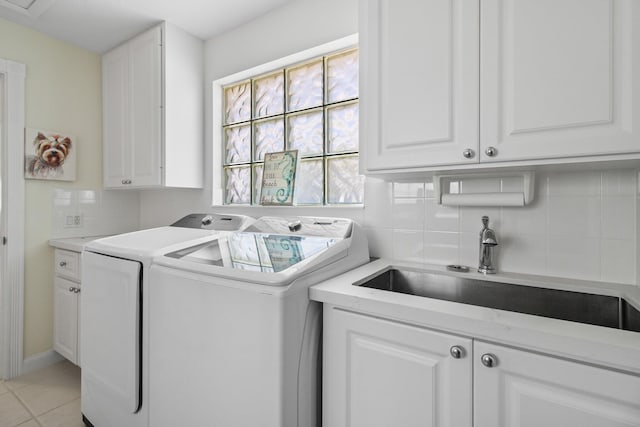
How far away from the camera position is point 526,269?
134 cm

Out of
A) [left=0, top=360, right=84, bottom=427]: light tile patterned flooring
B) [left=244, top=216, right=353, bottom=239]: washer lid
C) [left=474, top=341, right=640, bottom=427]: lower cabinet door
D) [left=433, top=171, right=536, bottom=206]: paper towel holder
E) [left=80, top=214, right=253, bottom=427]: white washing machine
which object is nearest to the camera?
[left=474, top=341, right=640, bottom=427]: lower cabinet door

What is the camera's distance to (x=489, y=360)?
0.84 meters

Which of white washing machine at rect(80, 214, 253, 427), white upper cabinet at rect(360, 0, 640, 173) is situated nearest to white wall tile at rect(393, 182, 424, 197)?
white upper cabinet at rect(360, 0, 640, 173)

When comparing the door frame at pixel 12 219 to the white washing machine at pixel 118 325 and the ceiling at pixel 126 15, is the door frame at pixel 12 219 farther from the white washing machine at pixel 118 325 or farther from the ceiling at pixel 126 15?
the white washing machine at pixel 118 325

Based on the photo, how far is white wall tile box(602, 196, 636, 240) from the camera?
45.7 inches

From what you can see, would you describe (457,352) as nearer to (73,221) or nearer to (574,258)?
(574,258)

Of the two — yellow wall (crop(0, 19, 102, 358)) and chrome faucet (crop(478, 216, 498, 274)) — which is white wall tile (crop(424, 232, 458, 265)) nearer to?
chrome faucet (crop(478, 216, 498, 274))

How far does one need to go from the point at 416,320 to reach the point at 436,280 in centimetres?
53

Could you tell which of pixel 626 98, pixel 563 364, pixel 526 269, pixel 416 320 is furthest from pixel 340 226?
pixel 626 98

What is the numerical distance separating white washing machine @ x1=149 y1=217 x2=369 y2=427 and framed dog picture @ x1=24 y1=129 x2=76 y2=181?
1780 millimetres

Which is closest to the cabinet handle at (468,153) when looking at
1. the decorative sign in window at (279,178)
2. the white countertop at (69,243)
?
the decorative sign in window at (279,178)

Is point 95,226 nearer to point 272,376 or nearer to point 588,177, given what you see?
point 272,376

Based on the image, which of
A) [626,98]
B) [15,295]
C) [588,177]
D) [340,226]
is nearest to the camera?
[626,98]

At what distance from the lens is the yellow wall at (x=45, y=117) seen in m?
2.32
